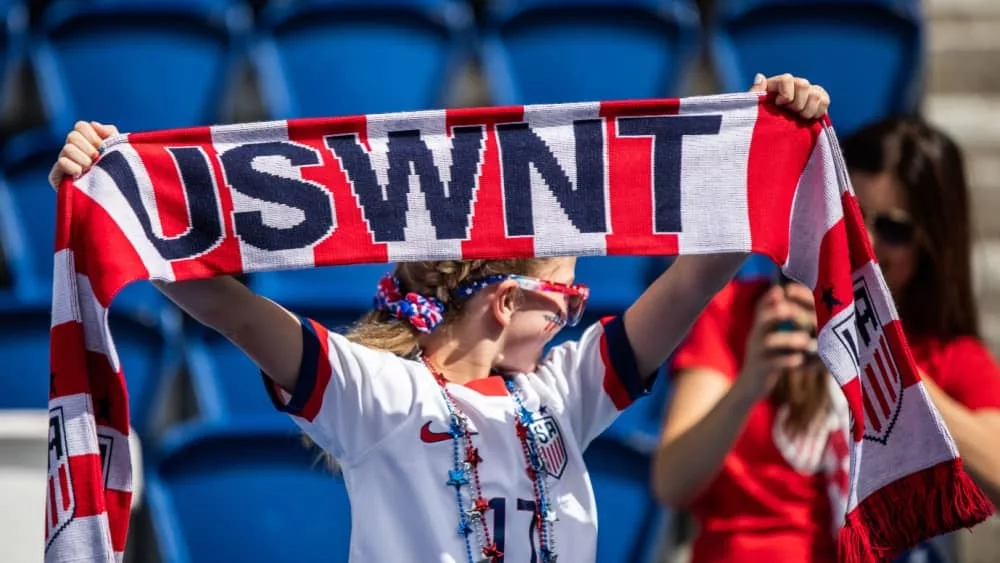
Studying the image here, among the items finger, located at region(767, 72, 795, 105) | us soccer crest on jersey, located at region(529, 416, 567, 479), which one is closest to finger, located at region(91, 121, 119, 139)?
us soccer crest on jersey, located at region(529, 416, 567, 479)

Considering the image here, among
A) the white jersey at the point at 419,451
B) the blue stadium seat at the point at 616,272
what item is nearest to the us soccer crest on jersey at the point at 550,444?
the white jersey at the point at 419,451

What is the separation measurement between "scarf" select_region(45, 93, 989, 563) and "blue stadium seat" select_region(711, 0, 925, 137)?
7.66ft

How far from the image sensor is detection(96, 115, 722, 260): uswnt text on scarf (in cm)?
190

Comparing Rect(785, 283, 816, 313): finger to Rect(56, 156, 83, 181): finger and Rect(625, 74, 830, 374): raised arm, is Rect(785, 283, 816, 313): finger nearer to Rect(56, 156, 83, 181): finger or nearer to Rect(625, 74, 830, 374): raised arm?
Rect(625, 74, 830, 374): raised arm

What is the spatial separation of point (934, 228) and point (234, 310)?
145 cm

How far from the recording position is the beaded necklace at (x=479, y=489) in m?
1.90

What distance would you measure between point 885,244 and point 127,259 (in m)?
1.47

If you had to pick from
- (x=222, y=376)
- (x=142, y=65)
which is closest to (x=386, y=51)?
(x=142, y=65)

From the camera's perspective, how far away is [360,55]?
14.7 ft

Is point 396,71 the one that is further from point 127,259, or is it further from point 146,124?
point 127,259

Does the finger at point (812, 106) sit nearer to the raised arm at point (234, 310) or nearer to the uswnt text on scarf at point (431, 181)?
the uswnt text on scarf at point (431, 181)

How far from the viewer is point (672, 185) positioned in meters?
1.94

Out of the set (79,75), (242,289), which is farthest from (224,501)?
(79,75)

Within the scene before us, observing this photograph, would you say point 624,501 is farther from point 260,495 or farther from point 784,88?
point 784,88
